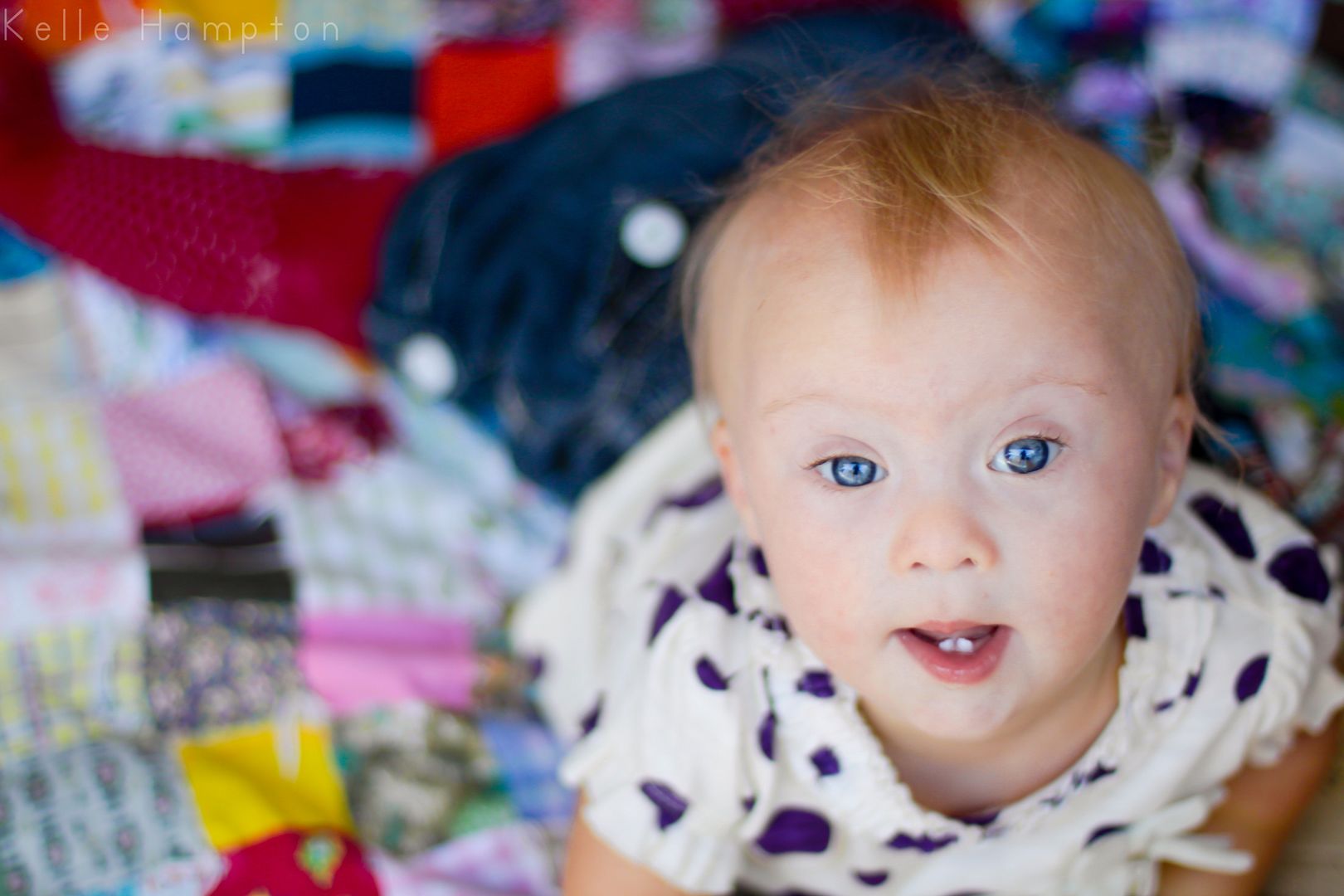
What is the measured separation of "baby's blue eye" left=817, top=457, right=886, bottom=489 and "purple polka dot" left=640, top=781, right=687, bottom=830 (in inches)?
10.0

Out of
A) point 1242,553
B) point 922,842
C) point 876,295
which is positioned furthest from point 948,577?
point 1242,553

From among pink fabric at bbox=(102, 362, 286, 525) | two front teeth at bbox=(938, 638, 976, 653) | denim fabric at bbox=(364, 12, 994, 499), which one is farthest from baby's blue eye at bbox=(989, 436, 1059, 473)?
pink fabric at bbox=(102, 362, 286, 525)

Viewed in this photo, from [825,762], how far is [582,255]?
550 millimetres

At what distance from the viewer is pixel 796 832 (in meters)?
0.86

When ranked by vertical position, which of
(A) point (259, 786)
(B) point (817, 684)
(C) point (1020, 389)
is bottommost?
(A) point (259, 786)

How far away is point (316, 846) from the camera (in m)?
0.92

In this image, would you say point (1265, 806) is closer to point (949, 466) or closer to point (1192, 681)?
point (1192, 681)

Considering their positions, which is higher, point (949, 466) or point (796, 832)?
point (949, 466)

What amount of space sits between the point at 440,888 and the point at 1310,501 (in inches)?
32.3

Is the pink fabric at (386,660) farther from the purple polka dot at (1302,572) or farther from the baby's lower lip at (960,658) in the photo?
the purple polka dot at (1302,572)

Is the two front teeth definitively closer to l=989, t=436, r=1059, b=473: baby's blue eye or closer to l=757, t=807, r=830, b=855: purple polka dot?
l=989, t=436, r=1059, b=473: baby's blue eye

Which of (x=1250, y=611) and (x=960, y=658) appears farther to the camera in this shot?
(x=1250, y=611)

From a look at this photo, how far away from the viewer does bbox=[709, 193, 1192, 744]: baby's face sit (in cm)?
66

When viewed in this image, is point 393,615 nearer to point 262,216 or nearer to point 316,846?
point 316,846
